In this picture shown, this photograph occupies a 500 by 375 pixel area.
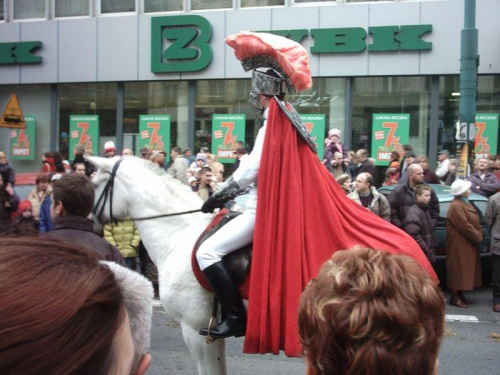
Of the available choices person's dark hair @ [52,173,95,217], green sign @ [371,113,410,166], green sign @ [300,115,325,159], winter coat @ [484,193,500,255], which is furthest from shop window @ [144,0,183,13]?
person's dark hair @ [52,173,95,217]

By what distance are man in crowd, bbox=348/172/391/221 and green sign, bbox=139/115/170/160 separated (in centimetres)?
1113

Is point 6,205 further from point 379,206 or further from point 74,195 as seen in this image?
point 74,195

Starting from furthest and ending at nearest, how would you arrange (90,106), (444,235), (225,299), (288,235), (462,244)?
(90,106)
(444,235)
(462,244)
(225,299)
(288,235)

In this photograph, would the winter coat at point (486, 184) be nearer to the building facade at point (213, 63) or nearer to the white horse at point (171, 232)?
the building facade at point (213, 63)

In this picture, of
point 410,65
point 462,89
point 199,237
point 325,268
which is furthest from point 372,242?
point 410,65

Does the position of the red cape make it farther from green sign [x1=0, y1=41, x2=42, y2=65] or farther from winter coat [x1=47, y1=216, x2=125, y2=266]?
green sign [x1=0, y1=41, x2=42, y2=65]

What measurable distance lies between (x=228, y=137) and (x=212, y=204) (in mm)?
14259

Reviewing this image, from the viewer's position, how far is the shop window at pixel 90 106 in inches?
781

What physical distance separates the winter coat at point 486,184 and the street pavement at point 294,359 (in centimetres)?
363

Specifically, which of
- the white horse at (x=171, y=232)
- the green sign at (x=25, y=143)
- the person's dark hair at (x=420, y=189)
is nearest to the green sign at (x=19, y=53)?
the green sign at (x=25, y=143)

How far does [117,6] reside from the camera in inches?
768

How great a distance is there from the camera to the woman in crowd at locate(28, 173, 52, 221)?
869 centimetres

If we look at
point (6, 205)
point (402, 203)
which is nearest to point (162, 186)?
point (402, 203)

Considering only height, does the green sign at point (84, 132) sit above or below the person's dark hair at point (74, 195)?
above
